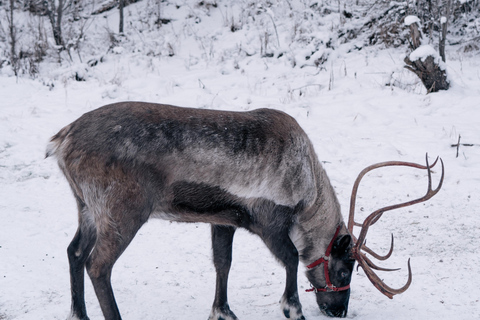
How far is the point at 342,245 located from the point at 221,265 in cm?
96

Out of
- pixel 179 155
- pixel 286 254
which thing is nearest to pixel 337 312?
pixel 286 254

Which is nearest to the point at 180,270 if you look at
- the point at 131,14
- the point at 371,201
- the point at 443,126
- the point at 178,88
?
the point at 371,201

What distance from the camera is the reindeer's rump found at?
317 cm

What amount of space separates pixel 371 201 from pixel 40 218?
12.4ft

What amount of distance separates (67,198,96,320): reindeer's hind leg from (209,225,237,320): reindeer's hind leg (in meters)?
0.95

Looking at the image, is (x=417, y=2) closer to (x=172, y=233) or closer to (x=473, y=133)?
(x=473, y=133)

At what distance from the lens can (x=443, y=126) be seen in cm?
762

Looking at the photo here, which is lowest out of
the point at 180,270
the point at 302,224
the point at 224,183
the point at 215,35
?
the point at 180,270

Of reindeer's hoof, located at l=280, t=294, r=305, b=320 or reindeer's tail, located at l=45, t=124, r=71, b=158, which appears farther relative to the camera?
reindeer's hoof, located at l=280, t=294, r=305, b=320

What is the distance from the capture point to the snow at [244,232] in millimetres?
4098

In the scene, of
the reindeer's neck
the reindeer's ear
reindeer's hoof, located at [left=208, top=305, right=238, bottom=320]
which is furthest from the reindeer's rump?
reindeer's hoof, located at [left=208, top=305, right=238, bottom=320]

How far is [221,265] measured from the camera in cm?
398

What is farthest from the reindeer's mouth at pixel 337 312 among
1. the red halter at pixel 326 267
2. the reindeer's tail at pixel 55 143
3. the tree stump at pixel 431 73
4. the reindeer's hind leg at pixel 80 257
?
the tree stump at pixel 431 73

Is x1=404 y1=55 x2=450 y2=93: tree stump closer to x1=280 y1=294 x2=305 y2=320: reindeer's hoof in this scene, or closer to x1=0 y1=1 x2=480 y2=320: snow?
x1=0 y1=1 x2=480 y2=320: snow
